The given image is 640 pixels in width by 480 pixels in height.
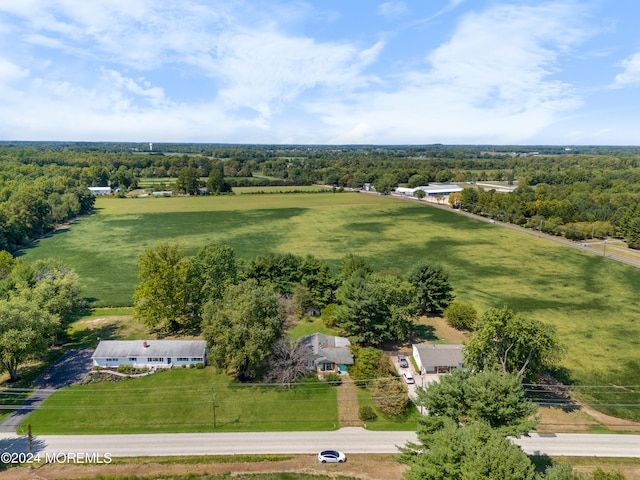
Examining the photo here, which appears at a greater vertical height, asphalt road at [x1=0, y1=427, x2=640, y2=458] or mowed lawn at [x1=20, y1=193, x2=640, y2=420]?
mowed lawn at [x1=20, y1=193, x2=640, y2=420]

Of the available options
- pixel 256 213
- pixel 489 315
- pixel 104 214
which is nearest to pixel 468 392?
pixel 489 315

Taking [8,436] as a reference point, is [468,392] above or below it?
above

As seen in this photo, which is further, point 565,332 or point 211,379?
point 565,332

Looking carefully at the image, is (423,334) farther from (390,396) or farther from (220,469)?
(220,469)

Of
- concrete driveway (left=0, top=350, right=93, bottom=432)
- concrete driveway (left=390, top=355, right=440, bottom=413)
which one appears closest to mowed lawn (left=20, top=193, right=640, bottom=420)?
concrete driveway (left=390, top=355, right=440, bottom=413)

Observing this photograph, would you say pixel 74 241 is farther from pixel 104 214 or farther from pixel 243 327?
pixel 243 327

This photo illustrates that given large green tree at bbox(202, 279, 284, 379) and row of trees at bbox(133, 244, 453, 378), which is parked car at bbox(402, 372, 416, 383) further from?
large green tree at bbox(202, 279, 284, 379)

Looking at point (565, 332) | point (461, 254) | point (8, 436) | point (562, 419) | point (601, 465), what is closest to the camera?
point (601, 465)
